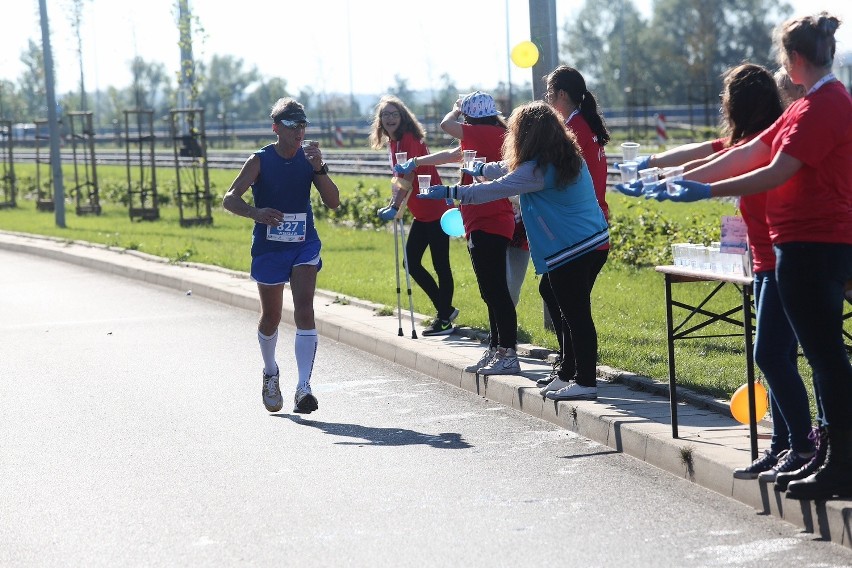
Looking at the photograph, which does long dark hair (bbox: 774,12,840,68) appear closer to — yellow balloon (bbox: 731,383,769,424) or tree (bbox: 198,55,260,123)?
yellow balloon (bbox: 731,383,769,424)

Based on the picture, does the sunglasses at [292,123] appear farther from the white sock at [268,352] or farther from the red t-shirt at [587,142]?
the red t-shirt at [587,142]

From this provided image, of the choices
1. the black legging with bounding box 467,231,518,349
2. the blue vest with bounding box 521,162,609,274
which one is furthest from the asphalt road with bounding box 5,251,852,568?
the blue vest with bounding box 521,162,609,274

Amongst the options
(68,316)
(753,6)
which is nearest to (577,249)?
(68,316)

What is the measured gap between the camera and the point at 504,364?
31.8ft

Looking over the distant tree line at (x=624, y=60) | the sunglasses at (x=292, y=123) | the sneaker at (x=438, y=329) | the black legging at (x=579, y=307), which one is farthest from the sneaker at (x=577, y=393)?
the distant tree line at (x=624, y=60)

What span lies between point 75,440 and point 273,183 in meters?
2.03

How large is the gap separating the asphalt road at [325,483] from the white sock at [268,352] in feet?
0.94

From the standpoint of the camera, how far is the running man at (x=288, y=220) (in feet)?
30.1

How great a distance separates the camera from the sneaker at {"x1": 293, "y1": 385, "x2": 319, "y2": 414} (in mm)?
9164

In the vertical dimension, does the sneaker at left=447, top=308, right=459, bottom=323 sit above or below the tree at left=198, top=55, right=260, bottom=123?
below

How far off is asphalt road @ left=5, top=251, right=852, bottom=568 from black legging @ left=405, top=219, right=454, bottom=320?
78cm

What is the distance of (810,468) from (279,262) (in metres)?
4.14

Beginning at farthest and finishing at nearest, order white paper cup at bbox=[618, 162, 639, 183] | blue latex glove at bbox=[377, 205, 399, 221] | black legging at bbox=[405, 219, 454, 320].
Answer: black legging at bbox=[405, 219, 454, 320]
blue latex glove at bbox=[377, 205, 399, 221]
white paper cup at bbox=[618, 162, 639, 183]

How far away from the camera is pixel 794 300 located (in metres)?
6.00
